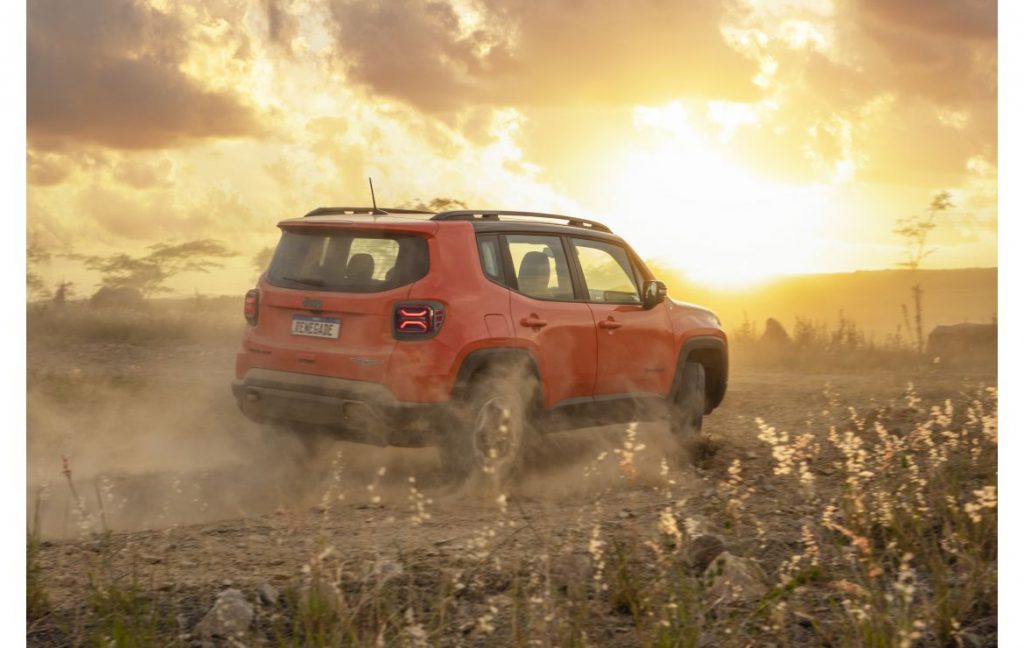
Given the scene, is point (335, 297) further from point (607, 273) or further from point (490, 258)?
point (607, 273)

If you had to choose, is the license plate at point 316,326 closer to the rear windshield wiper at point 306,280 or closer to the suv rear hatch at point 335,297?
the suv rear hatch at point 335,297

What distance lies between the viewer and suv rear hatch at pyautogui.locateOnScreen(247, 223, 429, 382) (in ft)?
21.7

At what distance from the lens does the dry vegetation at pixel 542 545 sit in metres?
4.20

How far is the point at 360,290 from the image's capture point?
22.1 feet

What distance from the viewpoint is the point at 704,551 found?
5.09 m

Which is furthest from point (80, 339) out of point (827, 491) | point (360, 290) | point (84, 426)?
point (827, 491)

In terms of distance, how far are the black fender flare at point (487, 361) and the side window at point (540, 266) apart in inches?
17.7

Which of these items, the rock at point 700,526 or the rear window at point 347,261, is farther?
the rear window at point 347,261

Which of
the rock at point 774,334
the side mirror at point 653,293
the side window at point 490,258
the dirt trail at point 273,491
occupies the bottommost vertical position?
the dirt trail at point 273,491

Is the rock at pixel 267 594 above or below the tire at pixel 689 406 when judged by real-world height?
below

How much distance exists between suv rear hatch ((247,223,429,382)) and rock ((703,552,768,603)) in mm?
2595

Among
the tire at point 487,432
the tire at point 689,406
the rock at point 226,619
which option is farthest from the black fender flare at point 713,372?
the rock at point 226,619

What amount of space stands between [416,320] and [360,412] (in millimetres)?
655

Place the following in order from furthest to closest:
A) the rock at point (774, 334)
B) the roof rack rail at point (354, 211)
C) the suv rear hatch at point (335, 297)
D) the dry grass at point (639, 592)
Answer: the rock at point (774, 334)
the roof rack rail at point (354, 211)
the suv rear hatch at point (335, 297)
the dry grass at point (639, 592)
